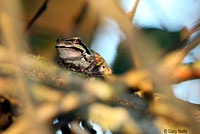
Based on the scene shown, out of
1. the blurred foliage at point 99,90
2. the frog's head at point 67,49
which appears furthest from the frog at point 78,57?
the blurred foliage at point 99,90

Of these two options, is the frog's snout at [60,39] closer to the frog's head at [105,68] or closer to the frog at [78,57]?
the frog at [78,57]

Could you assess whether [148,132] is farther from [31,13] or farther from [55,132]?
[31,13]

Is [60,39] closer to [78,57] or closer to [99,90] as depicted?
[78,57]

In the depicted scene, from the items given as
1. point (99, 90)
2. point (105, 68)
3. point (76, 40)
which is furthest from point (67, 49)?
point (99, 90)

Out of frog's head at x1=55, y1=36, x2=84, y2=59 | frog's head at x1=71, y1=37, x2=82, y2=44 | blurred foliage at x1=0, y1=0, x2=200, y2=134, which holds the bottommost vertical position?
blurred foliage at x1=0, y1=0, x2=200, y2=134

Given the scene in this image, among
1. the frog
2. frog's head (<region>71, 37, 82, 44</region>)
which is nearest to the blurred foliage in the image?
the frog

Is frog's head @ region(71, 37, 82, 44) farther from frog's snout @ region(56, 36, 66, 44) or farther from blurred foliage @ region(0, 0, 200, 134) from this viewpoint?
blurred foliage @ region(0, 0, 200, 134)

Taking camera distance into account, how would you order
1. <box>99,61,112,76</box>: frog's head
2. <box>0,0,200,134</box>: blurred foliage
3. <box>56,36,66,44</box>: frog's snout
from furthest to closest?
<box>99,61,112,76</box>: frog's head < <box>56,36,66,44</box>: frog's snout < <box>0,0,200,134</box>: blurred foliage

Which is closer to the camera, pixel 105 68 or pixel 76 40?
pixel 76 40
